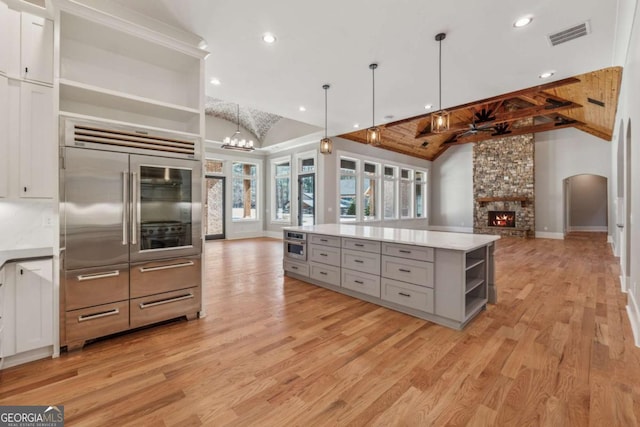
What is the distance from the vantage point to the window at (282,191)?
9891mm

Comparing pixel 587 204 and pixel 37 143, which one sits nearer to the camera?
pixel 37 143

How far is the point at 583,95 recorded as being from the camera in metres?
6.02

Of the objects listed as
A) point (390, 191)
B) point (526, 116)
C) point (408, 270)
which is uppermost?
point (526, 116)

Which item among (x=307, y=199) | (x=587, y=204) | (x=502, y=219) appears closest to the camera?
(x=307, y=199)

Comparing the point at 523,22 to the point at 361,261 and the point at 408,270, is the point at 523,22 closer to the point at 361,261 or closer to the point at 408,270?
the point at 408,270

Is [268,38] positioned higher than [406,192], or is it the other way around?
[268,38]

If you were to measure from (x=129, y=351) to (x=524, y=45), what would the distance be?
5.41 meters

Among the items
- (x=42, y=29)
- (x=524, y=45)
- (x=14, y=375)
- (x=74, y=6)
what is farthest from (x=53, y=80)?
(x=524, y=45)

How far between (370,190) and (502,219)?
5186 mm

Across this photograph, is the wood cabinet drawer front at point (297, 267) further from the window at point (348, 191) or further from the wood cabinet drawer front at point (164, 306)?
the window at point (348, 191)

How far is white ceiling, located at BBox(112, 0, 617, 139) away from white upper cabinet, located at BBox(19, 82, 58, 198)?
1278 millimetres

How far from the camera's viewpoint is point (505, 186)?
10555mm

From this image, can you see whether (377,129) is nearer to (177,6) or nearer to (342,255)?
(342,255)

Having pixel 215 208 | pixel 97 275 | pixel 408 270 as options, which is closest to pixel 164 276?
pixel 97 275
